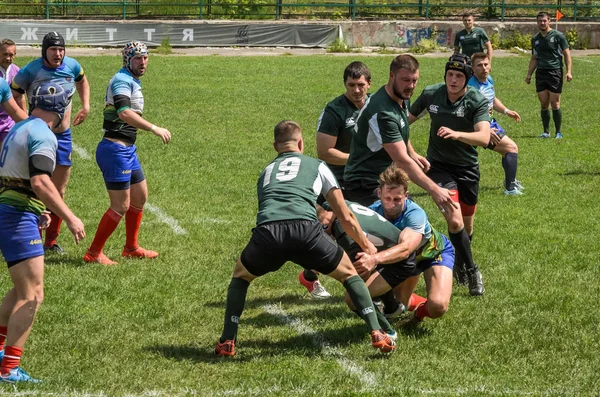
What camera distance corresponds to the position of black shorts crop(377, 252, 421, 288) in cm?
754

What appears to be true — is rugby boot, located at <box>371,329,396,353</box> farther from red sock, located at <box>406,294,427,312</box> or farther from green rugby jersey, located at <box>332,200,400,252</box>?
red sock, located at <box>406,294,427,312</box>

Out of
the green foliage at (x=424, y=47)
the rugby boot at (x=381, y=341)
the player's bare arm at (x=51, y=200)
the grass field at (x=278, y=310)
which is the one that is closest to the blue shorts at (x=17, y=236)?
the player's bare arm at (x=51, y=200)

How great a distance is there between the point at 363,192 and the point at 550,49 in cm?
1157

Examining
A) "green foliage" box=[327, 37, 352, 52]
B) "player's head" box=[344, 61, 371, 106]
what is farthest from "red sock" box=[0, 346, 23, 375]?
"green foliage" box=[327, 37, 352, 52]

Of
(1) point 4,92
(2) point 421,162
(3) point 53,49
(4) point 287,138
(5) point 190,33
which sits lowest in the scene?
(5) point 190,33

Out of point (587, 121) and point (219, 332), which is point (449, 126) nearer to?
point (219, 332)

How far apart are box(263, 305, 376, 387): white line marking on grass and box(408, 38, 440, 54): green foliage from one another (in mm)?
27194

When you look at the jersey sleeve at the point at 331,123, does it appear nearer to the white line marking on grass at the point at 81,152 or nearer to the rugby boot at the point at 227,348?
the rugby boot at the point at 227,348

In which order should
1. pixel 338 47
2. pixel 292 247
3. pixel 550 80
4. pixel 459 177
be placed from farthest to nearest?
pixel 338 47 < pixel 550 80 < pixel 459 177 < pixel 292 247

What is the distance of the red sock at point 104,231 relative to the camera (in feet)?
31.9

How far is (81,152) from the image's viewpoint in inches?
618

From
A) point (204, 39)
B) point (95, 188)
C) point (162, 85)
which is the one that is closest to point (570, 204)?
point (95, 188)

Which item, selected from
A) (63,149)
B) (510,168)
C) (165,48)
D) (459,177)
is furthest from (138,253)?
(165,48)

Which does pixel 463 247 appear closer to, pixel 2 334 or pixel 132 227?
pixel 132 227
